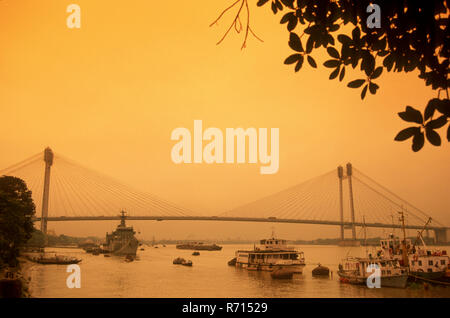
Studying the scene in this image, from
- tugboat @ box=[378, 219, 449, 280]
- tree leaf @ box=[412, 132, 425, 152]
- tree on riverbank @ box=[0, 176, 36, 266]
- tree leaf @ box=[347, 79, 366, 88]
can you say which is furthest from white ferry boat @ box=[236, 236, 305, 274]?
tree leaf @ box=[412, 132, 425, 152]

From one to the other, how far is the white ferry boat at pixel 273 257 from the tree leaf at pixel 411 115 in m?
31.2

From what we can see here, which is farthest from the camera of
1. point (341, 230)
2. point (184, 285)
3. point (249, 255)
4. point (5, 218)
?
point (341, 230)

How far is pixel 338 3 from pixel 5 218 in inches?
678

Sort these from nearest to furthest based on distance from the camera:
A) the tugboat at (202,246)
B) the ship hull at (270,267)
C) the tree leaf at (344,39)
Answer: the tree leaf at (344,39), the ship hull at (270,267), the tugboat at (202,246)

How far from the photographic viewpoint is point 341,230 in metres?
70.7

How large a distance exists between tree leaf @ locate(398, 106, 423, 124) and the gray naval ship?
60503 mm

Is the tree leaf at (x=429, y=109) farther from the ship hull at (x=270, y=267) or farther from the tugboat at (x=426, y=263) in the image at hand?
the ship hull at (x=270, y=267)

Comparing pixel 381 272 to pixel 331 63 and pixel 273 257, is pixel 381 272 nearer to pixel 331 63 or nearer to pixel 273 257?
pixel 273 257

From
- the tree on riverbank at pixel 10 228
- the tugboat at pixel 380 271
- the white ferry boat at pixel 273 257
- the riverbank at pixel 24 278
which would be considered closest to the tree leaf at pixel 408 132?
the riverbank at pixel 24 278

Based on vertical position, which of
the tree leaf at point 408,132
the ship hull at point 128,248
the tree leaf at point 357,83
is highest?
the tree leaf at point 357,83

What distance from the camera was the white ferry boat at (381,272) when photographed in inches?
885
